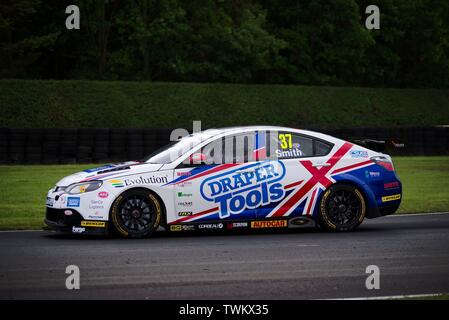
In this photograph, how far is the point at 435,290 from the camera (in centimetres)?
831

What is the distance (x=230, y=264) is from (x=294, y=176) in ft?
9.58

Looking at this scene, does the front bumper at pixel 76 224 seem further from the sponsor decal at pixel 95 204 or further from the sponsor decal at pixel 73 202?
the sponsor decal at pixel 95 204

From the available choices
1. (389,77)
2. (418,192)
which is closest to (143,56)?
(389,77)

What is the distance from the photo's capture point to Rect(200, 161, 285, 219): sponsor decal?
12.2 m

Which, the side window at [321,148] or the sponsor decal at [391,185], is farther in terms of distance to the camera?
the sponsor decal at [391,185]

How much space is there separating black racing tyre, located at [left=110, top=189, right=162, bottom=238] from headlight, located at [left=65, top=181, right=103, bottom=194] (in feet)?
1.00

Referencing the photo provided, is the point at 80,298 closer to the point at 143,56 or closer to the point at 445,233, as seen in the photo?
the point at 445,233

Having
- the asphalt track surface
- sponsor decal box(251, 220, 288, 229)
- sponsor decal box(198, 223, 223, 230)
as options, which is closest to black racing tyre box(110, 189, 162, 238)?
the asphalt track surface

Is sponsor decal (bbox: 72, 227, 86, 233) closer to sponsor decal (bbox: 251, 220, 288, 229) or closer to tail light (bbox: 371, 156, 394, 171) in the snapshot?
sponsor decal (bbox: 251, 220, 288, 229)

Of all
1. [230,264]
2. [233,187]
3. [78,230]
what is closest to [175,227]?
[233,187]

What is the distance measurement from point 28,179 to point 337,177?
10991 mm

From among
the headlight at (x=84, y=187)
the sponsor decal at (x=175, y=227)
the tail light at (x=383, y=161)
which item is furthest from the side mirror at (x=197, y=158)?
the tail light at (x=383, y=161)

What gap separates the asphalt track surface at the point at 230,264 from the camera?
8.24 metres

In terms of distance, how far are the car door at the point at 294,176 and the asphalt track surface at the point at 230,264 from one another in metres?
0.33
